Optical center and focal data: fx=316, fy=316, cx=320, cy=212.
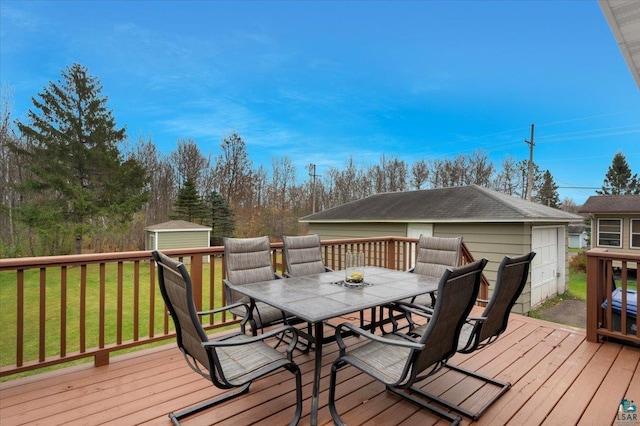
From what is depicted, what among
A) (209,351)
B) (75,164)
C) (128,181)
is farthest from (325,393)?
(75,164)

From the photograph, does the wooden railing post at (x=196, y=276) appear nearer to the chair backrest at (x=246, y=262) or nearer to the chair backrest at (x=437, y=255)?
the chair backrest at (x=246, y=262)

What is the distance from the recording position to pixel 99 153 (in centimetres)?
1391

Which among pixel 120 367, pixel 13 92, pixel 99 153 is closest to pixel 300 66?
pixel 99 153

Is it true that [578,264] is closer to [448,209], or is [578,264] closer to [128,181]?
[448,209]

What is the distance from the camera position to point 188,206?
17266 millimetres

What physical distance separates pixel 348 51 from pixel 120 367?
1241 centimetres

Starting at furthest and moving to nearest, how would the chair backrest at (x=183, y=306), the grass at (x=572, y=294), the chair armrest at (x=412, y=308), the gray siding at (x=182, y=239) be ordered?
the gray siding at (x=182, y=239) → the grass at (x=572, y=294) → the chair armrest at (x=412, y=308) → the chair backrest at (x=183, y=306)

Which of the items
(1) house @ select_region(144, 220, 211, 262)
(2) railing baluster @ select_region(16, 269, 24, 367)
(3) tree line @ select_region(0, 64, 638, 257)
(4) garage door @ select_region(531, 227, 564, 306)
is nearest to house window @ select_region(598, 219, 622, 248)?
(4) garage door @ select_region(531, 227, 564, 306)

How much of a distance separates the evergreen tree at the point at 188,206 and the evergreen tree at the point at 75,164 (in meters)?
2.37

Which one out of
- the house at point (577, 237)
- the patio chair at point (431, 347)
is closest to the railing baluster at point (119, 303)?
the patio chair at point (431, 347)

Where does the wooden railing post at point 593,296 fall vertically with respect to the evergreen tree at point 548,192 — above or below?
below

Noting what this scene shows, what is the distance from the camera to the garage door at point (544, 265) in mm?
9188

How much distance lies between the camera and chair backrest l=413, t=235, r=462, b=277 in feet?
12.0

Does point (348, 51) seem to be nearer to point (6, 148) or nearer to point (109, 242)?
point (109, 242)
